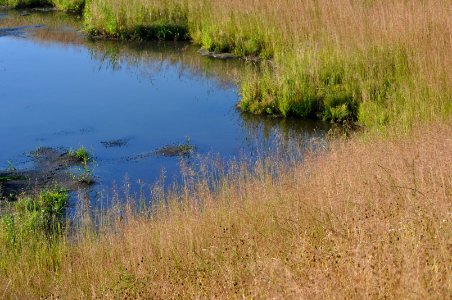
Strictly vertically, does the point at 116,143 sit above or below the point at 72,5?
below

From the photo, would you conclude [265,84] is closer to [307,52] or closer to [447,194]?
[307,52]

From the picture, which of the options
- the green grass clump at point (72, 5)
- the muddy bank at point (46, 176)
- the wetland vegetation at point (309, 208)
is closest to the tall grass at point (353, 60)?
the wetland vegetation at point (309, 208)

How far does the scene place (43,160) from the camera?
31.0 feet

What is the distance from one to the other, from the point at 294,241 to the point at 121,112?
737 cm

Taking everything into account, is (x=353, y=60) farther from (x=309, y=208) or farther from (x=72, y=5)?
(x=72, y=5)

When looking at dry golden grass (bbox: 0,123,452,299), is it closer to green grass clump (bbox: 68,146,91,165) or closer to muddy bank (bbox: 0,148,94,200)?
muddy bank (bbox: 0,148,94,200)

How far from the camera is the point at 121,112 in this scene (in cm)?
1176

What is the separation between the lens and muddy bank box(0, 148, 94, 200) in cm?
834

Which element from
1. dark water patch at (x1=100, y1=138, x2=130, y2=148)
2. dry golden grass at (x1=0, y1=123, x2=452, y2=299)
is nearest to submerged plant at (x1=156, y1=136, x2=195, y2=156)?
dark water patch at (x1=100, y1=138, x2=130, y2=148)

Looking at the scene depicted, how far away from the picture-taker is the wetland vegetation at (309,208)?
4.00 m

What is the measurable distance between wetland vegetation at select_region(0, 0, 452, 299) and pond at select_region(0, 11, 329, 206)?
0.31 m

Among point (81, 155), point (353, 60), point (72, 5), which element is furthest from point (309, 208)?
point (72, 5)

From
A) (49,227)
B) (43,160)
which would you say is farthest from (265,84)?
(49,227)

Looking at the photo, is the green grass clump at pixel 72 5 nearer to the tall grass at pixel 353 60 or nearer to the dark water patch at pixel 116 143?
the tall grass at pixel 353 60
